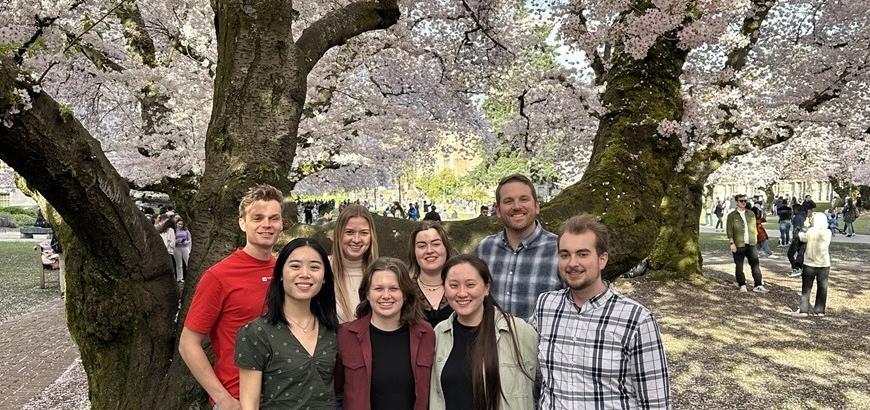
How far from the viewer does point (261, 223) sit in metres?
2.63

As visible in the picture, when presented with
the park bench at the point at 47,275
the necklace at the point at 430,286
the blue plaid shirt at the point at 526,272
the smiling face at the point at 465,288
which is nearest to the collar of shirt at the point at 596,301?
the smiling face at the point at 465,288

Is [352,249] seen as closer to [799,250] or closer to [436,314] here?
[436,314]

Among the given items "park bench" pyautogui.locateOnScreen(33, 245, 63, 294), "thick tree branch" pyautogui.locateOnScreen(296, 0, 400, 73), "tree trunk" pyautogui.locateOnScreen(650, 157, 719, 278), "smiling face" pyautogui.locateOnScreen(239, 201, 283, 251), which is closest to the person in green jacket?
"tree trunk" pyautogui.locateOnScreen(650, 157, 719, 278)

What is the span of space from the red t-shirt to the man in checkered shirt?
1.25 metres

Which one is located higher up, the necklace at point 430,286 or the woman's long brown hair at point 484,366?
the necklace at point 430,286

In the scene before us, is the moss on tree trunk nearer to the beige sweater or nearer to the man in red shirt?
the beige sweater

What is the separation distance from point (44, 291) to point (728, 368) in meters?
13.5

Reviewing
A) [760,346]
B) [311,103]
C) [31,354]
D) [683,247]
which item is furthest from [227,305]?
[683,247]

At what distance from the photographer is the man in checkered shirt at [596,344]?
2172 millimetres

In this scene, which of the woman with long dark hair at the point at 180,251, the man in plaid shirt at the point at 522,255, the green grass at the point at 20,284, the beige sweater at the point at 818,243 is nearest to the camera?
the man in plaid shirt at the point at 522,255

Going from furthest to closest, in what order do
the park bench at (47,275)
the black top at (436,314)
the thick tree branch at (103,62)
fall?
the park bench at (47,275)
the thick tree branch at (103,62)
the black top at (436,314)

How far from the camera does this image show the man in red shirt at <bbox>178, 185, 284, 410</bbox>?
254cm

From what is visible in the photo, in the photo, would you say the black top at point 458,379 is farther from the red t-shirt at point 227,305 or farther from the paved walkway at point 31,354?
the paved walkway at point 31,354

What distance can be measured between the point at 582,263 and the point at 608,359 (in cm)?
36
